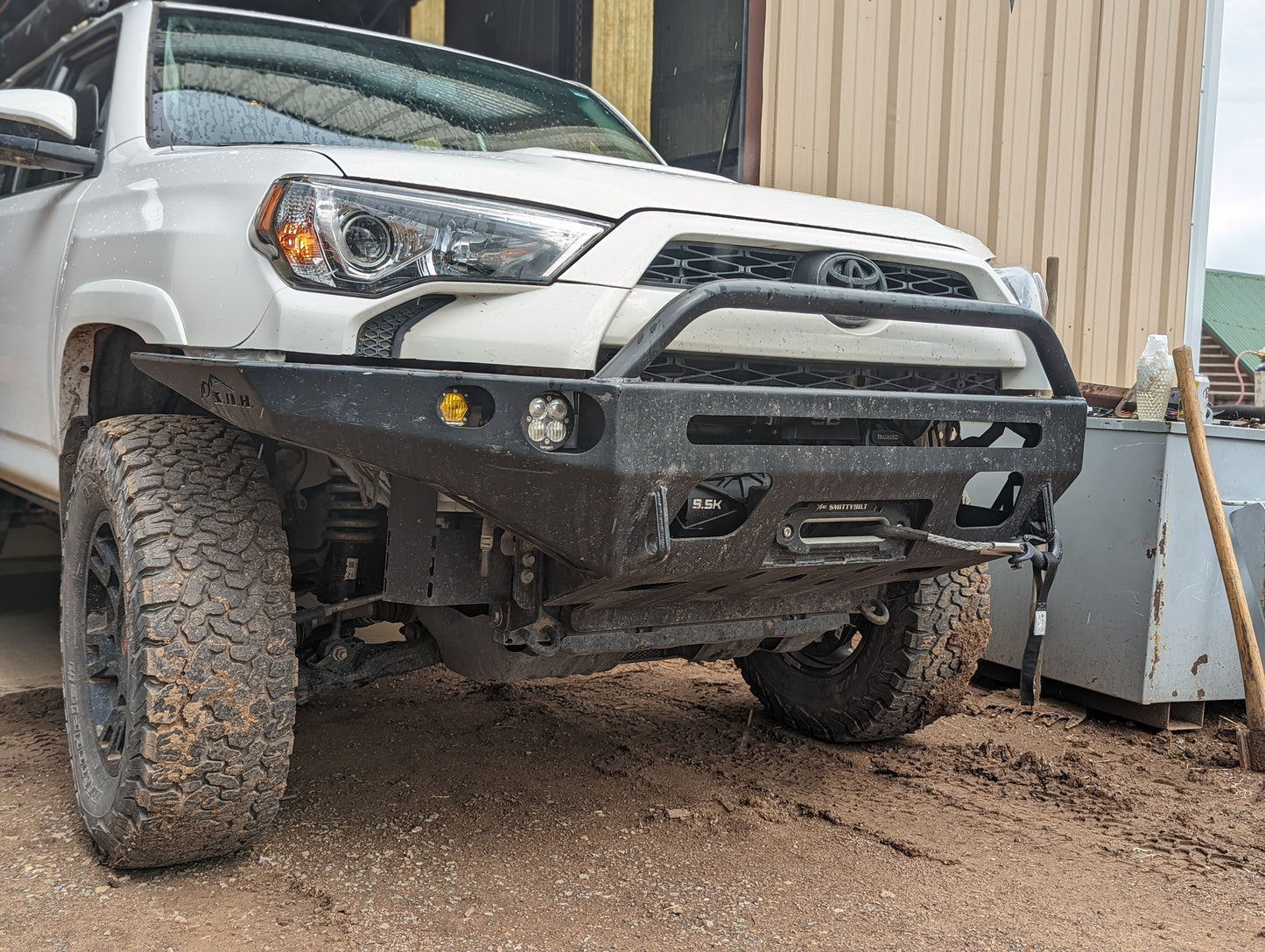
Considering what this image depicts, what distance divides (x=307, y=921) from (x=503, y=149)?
6.72ft

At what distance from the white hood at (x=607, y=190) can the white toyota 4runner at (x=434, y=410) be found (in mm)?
11

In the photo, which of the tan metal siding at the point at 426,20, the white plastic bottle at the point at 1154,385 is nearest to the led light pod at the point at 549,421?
the white plastic bottle at the point at 1154,385

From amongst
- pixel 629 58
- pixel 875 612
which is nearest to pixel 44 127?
pixel 875 612

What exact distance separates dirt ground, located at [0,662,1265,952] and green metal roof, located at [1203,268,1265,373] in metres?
9.01

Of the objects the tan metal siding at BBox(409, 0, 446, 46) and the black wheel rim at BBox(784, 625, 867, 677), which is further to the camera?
the tan metal siding at BBox(409, 0, 446, 46)

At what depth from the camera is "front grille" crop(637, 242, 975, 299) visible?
211 cm

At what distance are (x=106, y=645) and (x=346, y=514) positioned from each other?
640 millimetres

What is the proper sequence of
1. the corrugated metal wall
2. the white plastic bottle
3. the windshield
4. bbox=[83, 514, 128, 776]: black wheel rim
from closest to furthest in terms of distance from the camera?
bbox=[83, 514, 128, 776]: black wheel rim, the windshield, the white plastic bottle, the corrugated metal wall

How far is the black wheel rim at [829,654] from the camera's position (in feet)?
11.2

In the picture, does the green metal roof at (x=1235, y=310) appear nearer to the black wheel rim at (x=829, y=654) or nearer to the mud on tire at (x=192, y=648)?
the black wheel rim at (x=829, y=654)

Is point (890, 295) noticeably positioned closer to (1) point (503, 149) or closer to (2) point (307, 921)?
(1) point (503, 149)

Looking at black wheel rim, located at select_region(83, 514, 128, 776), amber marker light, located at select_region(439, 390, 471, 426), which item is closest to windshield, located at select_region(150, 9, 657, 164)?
black wheel rim, located at select_region(83, 514, 128, 776)

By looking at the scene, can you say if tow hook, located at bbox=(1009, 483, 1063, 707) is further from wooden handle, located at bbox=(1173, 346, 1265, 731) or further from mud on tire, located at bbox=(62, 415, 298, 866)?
mud on tire, located at bbox=(62, 415, 298, 866)

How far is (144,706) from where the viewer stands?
2.14m
